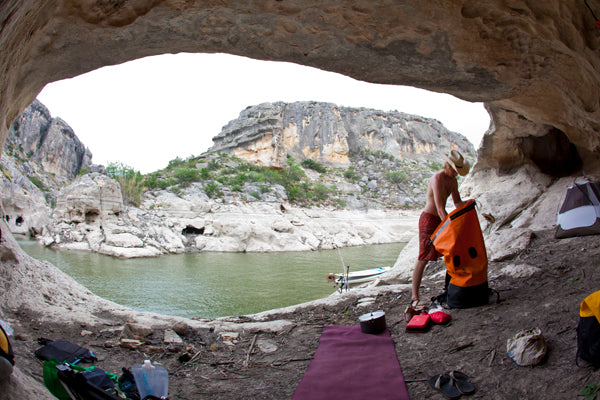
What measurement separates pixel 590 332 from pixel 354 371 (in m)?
1.28

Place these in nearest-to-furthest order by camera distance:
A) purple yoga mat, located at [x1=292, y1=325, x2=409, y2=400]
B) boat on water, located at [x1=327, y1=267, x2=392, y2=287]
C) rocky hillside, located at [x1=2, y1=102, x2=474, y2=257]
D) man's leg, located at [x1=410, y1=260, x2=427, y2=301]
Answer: purple yoga mat, located at [x1=292, y1=325, x2=409, y2=400] → man's leg, located at [x1=410, y1=260, x2=427, y2=301] → boat on water, located at [x1=327, y1=267, x2=392, y2=287] → rocky hillside, located at [x1=2, y1=102, x2=474, y2=257]

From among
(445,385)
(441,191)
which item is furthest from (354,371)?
(441,191)

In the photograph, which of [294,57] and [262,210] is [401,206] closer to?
[262,210]

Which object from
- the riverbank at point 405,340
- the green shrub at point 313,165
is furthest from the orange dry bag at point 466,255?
the green shrub at point 313,165

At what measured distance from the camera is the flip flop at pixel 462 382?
1719 mm

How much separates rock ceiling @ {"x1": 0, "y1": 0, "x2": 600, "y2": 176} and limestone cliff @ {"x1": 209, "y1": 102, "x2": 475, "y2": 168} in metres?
34.8

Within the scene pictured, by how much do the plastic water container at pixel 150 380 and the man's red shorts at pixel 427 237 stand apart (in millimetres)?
2275

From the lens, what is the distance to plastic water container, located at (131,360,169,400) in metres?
1.95

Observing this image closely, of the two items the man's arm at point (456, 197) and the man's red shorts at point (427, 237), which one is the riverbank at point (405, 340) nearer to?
the man's red shorts at point (427, 237)

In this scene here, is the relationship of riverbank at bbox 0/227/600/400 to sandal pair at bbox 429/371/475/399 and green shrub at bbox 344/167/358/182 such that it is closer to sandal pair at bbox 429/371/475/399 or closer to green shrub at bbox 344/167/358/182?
sandal pair at bbox 429/371/475/399

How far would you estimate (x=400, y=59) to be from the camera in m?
2.67

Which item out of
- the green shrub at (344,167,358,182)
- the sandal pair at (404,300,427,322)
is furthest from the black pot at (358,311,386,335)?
the green shrub at (344,167,358,182)

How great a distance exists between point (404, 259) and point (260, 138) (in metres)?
33.9

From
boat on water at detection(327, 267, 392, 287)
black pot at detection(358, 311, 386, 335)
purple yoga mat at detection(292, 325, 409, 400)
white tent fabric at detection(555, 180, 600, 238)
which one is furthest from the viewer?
boat on water at detection(327, 267, 392, 287)
